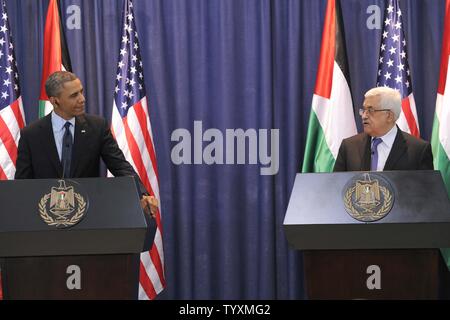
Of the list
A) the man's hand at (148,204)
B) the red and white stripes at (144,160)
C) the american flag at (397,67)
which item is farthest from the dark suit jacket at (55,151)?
the american flag at (397,67)

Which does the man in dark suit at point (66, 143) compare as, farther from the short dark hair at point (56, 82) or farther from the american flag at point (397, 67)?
the american flag at point (397, 67)

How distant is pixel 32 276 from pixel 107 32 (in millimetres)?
2795

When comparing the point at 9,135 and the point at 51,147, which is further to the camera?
the point at 9,135

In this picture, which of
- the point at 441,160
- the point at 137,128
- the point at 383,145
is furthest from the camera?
the point at 137,128

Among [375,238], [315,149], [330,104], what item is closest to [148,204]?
[375,238]

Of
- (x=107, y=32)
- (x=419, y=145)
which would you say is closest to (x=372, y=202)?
(x=419, y=145)

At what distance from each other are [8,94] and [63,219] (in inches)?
92.7

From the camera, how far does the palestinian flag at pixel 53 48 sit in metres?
5.62

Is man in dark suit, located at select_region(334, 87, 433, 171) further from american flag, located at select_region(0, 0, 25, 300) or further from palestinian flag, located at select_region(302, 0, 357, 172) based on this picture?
american flag, located at select_region(0, 0, 25, 300)

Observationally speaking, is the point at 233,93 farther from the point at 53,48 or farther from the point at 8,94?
the point at 8,94

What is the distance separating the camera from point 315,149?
18.1ft

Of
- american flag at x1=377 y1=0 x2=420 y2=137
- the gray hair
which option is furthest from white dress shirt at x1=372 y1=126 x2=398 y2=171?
american flag at x1=377 y1=0 x2=420 y2=137

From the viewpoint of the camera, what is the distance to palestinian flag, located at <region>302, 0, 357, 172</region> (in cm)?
548

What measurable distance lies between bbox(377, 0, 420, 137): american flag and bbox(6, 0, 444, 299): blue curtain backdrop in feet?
1.02
